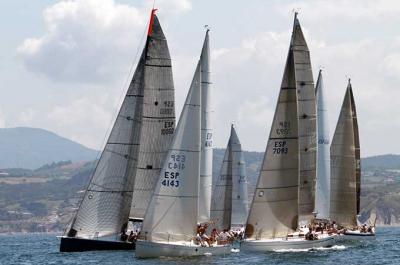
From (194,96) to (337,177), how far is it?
3525cm

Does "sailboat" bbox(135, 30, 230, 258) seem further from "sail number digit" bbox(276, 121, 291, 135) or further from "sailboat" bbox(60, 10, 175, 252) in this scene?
"sailboat" bbox(60, 10, 175, 252)

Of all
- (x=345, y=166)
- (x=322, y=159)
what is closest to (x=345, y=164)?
(x=345, y=166)

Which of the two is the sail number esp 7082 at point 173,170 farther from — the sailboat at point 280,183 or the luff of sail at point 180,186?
the sailboat at point 280,183

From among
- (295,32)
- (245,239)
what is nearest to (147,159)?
(245,239)

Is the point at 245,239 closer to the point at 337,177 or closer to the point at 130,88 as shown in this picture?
the point at 130,88

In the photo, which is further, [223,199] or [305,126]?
[223,199]

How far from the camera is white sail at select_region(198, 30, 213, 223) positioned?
64562 mm

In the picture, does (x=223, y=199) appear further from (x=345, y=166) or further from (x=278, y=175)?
(x=278, y=175)

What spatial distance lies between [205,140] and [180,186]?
7138mm

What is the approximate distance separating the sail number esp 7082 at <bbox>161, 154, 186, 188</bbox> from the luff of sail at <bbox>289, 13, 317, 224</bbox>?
15918 mm

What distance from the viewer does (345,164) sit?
9188cm

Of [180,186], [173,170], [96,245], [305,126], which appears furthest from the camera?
[305,126]

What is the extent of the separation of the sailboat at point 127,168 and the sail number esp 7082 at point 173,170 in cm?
989

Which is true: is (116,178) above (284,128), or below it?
below
